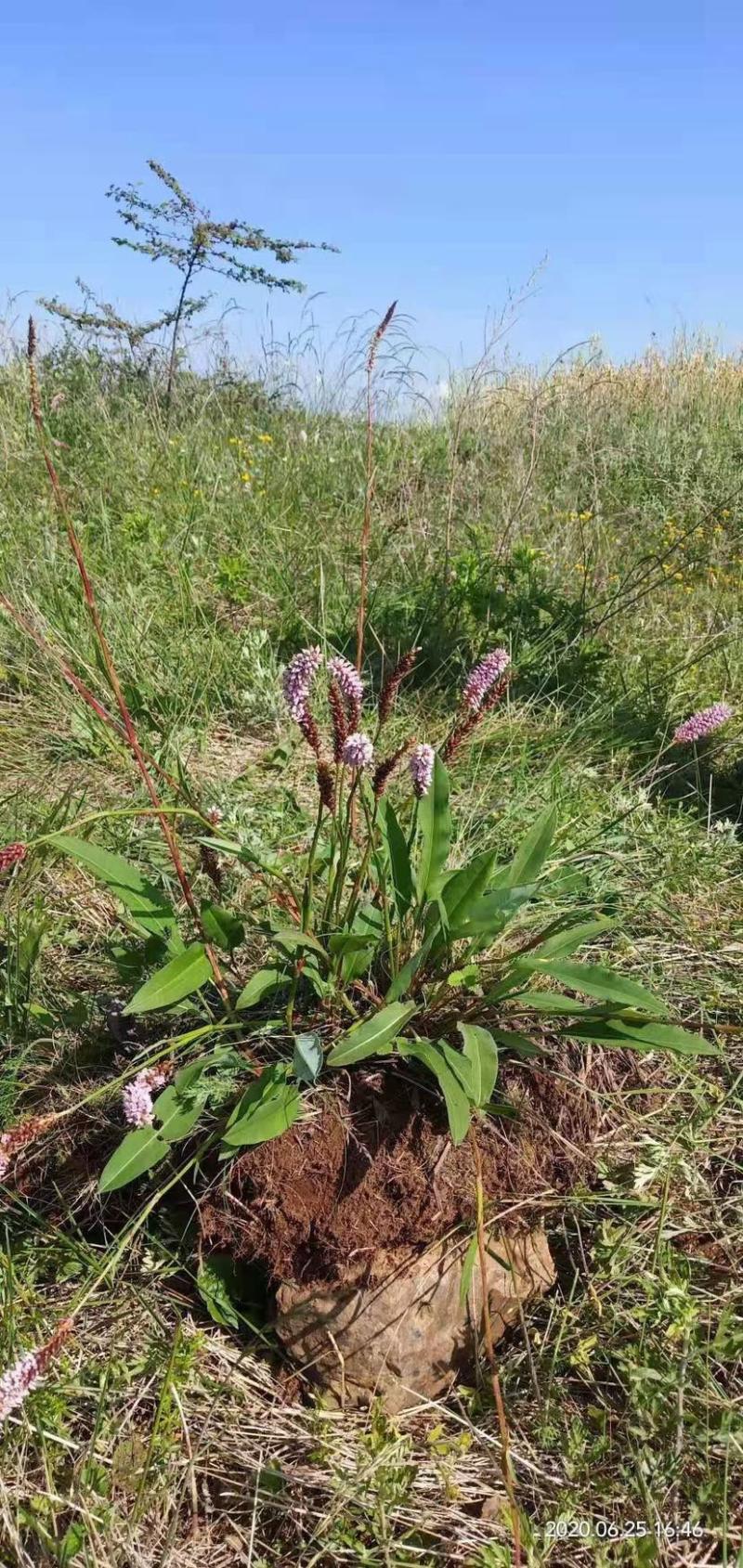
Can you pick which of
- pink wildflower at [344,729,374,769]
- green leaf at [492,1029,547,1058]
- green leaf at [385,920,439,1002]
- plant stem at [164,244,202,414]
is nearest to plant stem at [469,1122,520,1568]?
green leaf at [492,1029,547,1058]

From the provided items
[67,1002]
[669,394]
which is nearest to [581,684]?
[67,1002]

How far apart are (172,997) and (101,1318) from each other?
1.82ft

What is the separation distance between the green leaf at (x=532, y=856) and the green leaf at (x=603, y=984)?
0.20m

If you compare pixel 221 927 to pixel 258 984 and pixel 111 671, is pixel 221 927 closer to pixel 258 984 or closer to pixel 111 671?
pixel 258 984

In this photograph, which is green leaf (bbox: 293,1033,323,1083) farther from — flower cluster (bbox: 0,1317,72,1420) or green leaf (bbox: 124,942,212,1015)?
flower cluster (bbox: 0,1317,72,1420)

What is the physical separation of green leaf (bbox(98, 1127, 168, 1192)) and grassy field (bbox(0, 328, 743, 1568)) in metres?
0.20

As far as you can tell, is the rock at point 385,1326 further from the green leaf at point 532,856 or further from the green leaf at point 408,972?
the green leaf at point 532,856

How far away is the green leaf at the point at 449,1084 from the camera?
1.33 metres

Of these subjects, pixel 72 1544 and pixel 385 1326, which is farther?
pixel 385 1326

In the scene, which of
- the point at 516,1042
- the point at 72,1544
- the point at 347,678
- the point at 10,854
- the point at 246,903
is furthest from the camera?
the point at 246,903

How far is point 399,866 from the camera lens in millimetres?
1676

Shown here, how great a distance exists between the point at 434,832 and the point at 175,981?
51cm

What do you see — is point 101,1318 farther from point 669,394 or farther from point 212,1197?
point 669,394

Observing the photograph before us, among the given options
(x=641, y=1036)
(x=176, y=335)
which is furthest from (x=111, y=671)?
(x=176, y=335)
